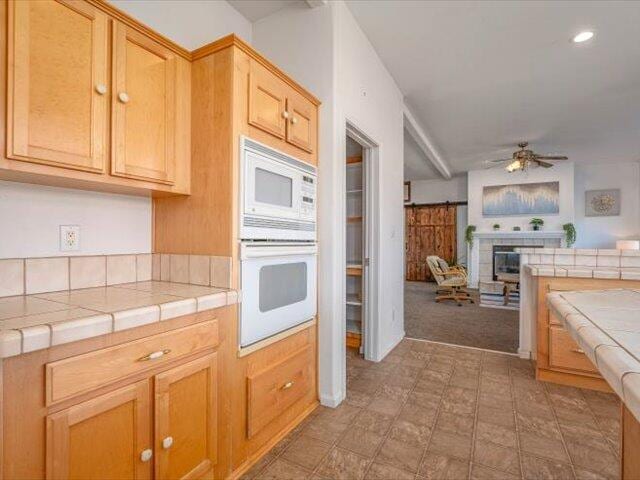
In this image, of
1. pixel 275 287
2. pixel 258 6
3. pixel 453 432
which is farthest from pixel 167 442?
pixel 258 6

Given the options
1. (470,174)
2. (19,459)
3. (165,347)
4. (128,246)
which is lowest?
(19,459)

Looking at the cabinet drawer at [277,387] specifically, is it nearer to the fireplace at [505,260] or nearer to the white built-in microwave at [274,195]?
the white built-in microwave at [274,195]

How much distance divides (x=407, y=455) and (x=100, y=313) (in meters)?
1.55

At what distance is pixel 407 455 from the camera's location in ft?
5.55

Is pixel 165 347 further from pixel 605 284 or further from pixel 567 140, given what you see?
pixel 567 140

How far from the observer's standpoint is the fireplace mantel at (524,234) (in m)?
6.91

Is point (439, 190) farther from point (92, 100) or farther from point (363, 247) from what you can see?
point (92, 100)

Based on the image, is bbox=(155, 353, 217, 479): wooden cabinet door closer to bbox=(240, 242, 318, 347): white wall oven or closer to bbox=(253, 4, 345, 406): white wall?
bbox=(240, 242, 318, 347): white wall oven

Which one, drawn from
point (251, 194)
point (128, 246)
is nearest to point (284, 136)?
point (251, 194)

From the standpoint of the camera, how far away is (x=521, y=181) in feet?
23.8

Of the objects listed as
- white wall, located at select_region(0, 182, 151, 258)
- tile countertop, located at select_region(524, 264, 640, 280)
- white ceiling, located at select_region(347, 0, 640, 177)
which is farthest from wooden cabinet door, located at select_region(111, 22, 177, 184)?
tile countertop, located at select_region(524, 264, 640, 280)

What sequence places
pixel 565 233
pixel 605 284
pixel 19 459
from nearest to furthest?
1. pixel 19 459
2. pixel 605 284
3. pixel 565 233

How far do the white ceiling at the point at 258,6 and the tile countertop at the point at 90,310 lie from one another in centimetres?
198

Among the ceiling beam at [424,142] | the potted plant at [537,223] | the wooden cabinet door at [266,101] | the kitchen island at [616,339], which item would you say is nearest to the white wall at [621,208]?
the potted plant at [537,223]
